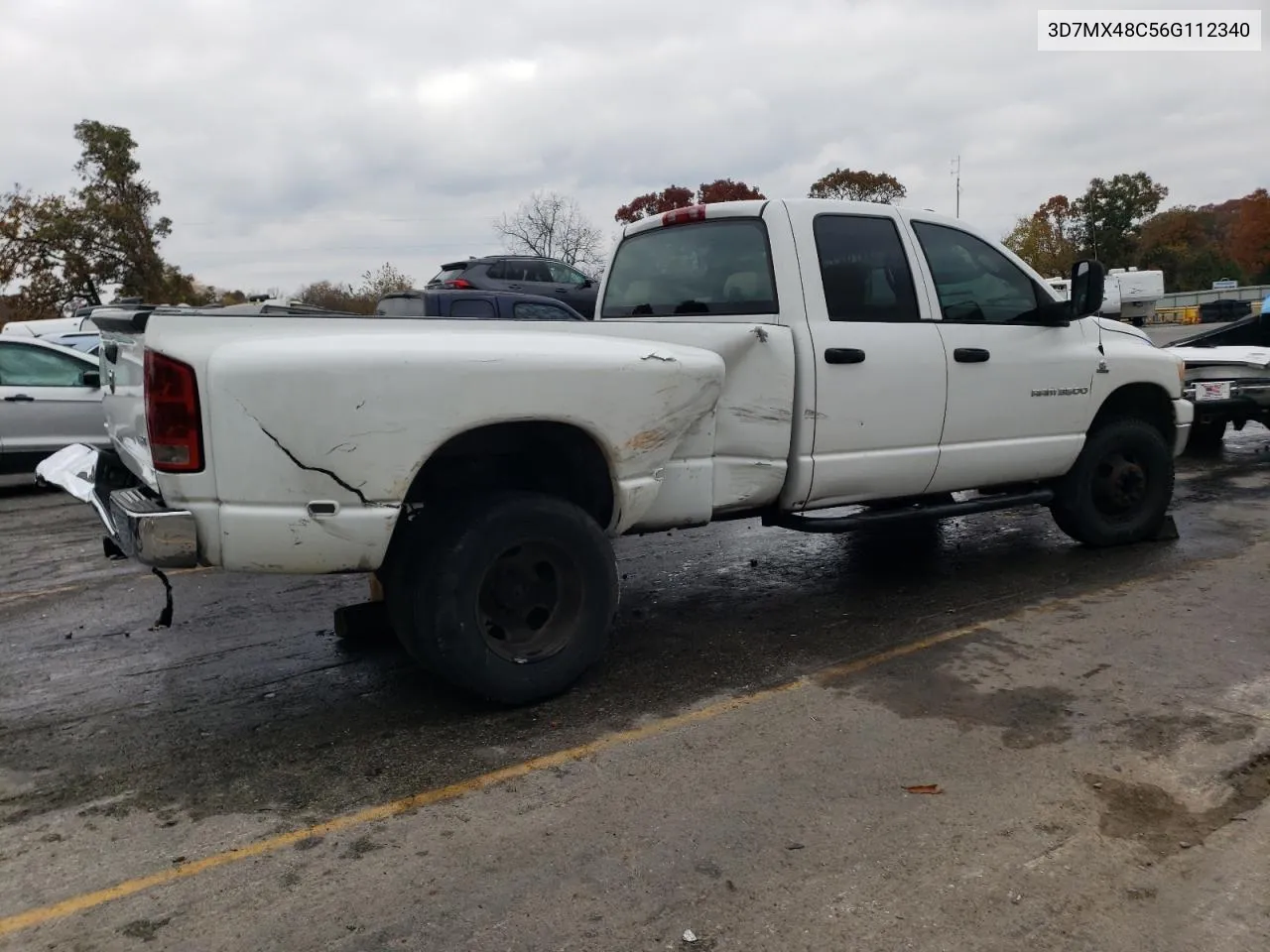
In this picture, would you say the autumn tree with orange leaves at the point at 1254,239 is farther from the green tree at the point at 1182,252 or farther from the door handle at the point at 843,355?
the door handle at the point at 843,355

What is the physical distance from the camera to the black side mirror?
550 cm

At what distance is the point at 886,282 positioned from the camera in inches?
200

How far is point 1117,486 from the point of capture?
628 centimetres

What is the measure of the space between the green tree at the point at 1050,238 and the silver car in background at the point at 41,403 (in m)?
68.7

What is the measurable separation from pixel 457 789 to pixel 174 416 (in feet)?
5.15

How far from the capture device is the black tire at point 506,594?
12.1 feet

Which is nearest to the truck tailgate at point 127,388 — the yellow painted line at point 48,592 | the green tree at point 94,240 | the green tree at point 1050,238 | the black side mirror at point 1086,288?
the yellow painted line at point 48,592

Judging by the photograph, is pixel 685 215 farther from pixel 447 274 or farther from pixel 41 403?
pixel 447 274

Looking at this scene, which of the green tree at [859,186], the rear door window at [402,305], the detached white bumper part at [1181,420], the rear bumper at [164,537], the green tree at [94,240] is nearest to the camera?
the rear bumper at [164,537]

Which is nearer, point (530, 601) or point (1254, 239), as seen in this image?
point (530, 601)

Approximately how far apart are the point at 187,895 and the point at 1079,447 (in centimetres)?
526

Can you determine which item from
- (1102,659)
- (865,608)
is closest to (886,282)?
(865,608)

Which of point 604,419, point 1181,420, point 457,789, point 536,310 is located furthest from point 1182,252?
point 457,789

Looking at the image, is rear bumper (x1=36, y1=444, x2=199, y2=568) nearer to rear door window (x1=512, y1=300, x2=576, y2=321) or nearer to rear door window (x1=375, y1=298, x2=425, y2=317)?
rear door window (x1=375, y1=298, x2=425, y2=317)
